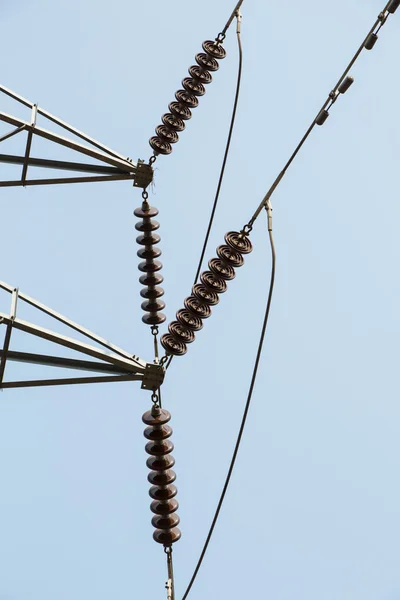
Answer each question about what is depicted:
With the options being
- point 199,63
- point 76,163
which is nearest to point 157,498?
point 76,163

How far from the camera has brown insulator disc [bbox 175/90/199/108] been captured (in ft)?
34.0

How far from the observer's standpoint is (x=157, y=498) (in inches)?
321

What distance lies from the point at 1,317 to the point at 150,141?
3071 mm

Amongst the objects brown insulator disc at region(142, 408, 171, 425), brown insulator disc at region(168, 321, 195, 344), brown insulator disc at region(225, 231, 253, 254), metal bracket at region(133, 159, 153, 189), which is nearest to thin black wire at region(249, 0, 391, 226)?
brown insulator disc at region(225, 231, 253, 254)

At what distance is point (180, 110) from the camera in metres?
10.4

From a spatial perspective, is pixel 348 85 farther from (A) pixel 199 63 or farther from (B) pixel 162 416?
(A) pixel 199 63

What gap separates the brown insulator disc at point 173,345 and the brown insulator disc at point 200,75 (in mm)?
3374

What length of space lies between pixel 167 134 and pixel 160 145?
0.16 meters

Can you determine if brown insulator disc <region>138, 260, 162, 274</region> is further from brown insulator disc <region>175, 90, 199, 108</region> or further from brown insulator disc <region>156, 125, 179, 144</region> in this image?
brown insulator disc <region>175, 90, 199, 108</region>

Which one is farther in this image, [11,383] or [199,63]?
[199,63]

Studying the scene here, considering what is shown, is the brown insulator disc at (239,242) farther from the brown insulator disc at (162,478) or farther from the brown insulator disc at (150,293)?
the brown insulator disc at (150,293)

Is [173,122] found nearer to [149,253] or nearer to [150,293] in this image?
[149,253]

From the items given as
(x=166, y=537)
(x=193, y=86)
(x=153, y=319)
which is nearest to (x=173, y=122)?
(x=193, y=86)

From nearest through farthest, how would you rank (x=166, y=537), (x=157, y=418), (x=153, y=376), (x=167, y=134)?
(x=153, y=376)
(x=157, y=418)
(x=166, y=537)
(x=167, y=134)
